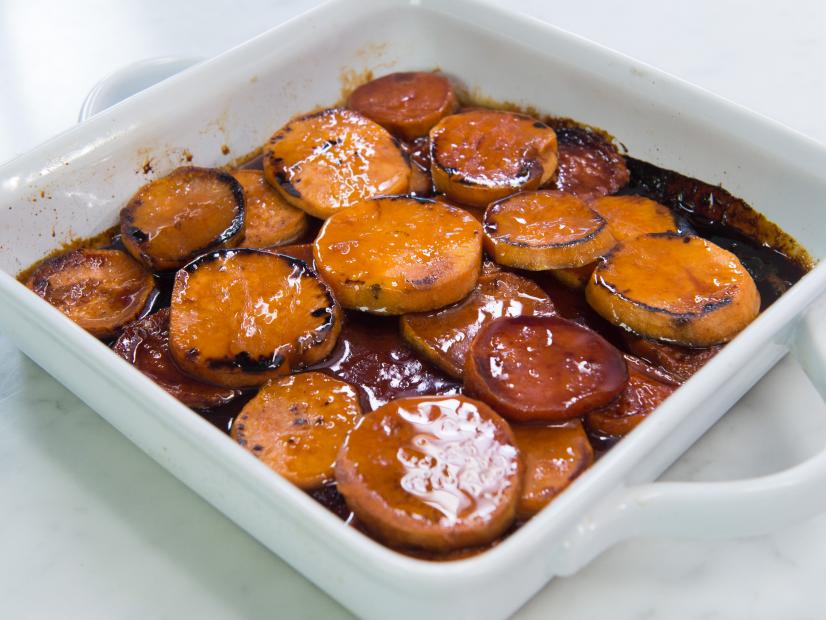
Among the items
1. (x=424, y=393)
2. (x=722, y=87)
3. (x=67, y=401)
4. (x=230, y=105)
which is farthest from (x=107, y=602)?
(x=722, y=87)

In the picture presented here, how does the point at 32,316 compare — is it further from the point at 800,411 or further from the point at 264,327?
the point at 800,411

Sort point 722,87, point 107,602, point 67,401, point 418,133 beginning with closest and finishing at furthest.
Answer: point 107,602
point 67,401
point 418,133
point 722,87

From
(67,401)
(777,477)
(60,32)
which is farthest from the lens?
(60,32)

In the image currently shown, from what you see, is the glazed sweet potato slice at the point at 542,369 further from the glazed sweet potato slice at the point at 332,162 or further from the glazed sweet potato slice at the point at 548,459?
the glazed sweet potato slice at the point at 332,162

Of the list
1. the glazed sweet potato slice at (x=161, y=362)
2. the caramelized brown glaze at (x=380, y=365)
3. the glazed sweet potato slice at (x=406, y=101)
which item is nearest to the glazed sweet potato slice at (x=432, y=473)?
the caramelized brown glaze at (x=380, y=365)

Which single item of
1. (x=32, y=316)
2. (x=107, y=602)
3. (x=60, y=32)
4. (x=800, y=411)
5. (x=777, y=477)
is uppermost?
(x=777, y=477)
